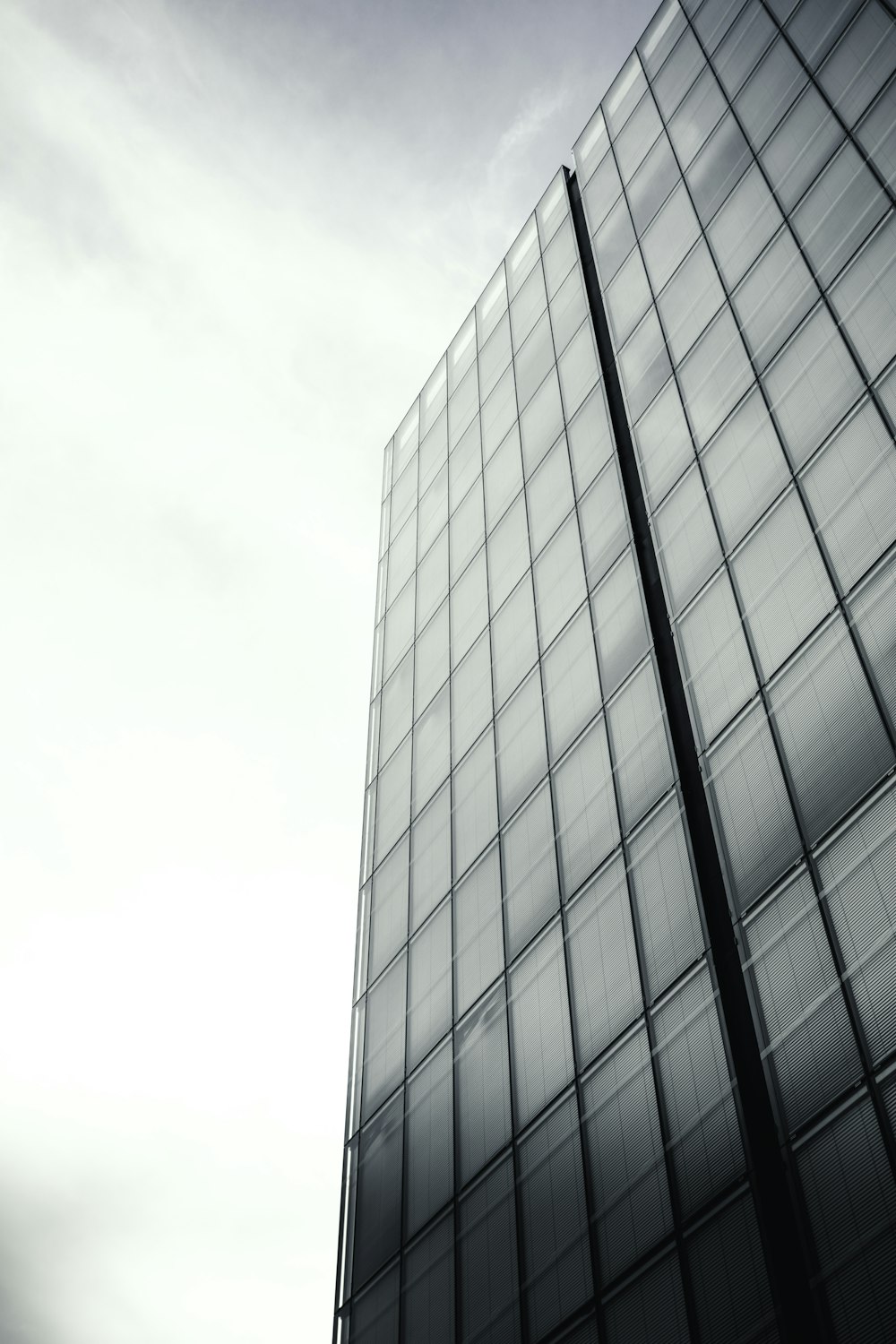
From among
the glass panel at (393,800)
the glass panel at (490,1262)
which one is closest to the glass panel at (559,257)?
the glass panel at (393,800)

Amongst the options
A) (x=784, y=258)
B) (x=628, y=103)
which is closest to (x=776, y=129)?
(x=784, y=258)

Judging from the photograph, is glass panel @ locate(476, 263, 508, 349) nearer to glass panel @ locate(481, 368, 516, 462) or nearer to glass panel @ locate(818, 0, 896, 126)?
glass panel @ locate(481, 368, 516, 462)

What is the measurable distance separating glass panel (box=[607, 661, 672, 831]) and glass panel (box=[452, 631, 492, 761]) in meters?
5.88

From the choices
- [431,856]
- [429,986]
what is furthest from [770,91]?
[429,986]

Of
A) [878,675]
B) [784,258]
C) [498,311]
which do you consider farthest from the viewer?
[498,311]

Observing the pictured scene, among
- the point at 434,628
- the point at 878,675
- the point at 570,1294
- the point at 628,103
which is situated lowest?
the point at 570,1294

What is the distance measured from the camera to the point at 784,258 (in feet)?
75.6

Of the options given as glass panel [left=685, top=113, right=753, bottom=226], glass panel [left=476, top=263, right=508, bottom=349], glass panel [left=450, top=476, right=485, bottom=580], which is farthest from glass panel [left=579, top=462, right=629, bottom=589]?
glass panel [left=476, top=263, right=508, bottom=349]

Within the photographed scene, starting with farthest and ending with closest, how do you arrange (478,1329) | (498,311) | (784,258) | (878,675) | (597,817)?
(498,311), (784,258), (597,817), (478,1329), (878,675)

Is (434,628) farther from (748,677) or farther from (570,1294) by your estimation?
(570,1294)

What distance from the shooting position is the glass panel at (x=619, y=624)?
22500 millimetres

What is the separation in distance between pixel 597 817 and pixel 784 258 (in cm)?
1151

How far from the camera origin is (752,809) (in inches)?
686

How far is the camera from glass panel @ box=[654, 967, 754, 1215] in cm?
1506
